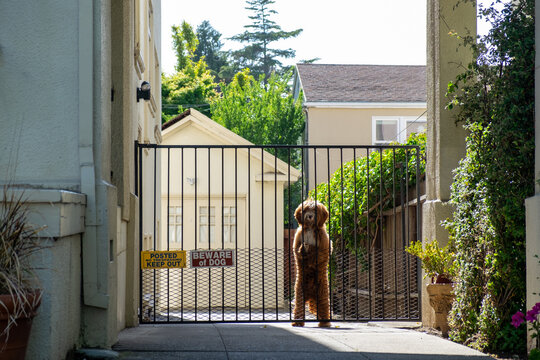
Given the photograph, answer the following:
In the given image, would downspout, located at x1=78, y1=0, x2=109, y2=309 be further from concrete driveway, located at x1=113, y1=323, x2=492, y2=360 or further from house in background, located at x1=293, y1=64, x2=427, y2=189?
house in background, located at x1=293, y1=64, x2=427, y2=189

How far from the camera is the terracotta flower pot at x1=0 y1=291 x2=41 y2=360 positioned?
157 inches

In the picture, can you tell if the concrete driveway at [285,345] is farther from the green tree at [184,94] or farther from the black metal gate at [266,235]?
the green tree at [184,94]

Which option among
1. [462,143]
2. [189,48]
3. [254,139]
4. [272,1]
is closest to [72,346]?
[462,143]

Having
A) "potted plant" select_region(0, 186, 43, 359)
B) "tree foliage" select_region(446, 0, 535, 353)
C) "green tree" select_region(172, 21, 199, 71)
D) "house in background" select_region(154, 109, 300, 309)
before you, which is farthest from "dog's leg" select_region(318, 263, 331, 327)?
"green tree" select_region(172, 21, 199, 71)

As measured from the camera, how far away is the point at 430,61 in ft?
27.3

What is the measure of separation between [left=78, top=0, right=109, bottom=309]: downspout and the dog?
171 inches

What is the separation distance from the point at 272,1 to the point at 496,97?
50.0 meters

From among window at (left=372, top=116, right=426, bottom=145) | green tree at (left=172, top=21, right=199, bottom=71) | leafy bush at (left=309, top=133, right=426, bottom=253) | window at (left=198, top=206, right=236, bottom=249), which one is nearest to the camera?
leafy bush at (left=309, top=133, right=426, bottom=253)

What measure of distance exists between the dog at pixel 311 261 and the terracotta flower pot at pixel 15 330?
18.1 feet

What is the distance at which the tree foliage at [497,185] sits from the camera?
6062 millimetres

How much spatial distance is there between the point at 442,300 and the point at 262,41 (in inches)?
1906

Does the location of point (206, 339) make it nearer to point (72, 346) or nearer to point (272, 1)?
point (72, 346)

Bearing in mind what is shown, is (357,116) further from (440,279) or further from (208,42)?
(208,42)

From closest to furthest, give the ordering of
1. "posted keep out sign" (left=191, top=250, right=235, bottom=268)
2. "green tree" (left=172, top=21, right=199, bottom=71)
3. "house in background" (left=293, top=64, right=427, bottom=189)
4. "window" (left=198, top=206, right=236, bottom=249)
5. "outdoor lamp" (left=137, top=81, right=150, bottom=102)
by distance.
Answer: "posted keep out sign" (left=191, top=250, right=235, bottom=268)
"outdoor lamp" (left=137, top=81, right=150, bottom=102)
"window" (left=198, top=206, right=236, bottom=249)
"house in background" (left=293, top=64, right=427, bottom=189)
"green tree" (left=172, top=21, right=199, bottom=71)
